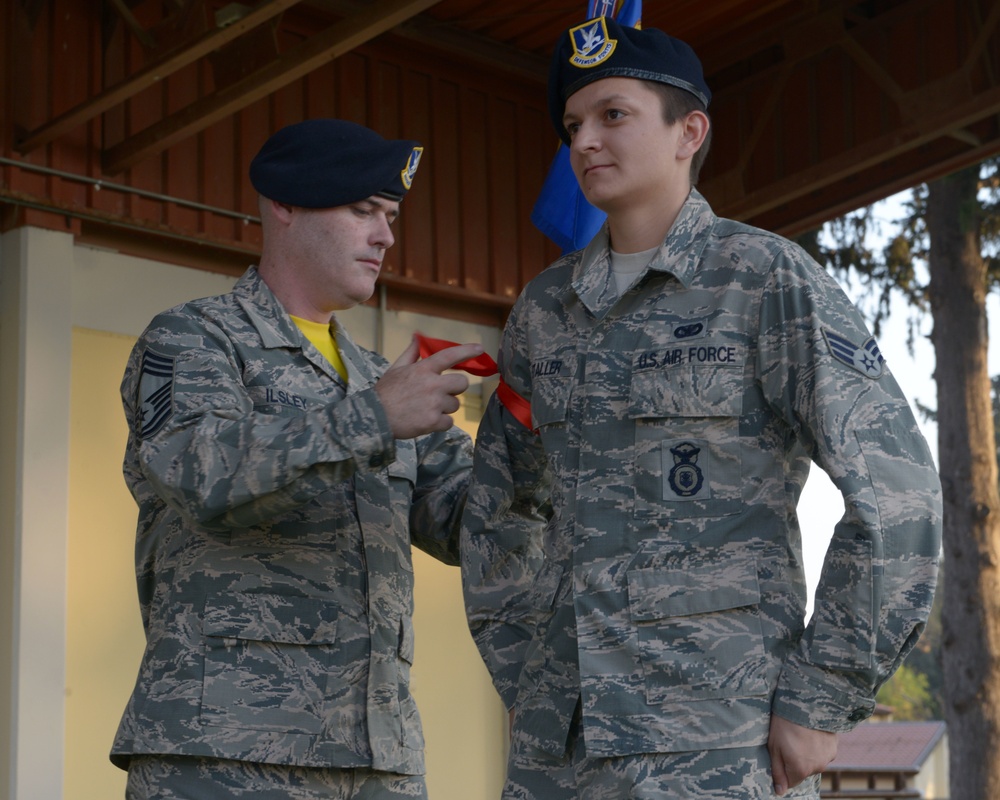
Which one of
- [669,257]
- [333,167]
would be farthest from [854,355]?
[333,167]

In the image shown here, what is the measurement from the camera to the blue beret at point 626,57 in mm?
2502

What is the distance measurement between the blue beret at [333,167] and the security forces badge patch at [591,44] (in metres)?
0.61

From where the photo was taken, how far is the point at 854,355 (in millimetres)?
2252

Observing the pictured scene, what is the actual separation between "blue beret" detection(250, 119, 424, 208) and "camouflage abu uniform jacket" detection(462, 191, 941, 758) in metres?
0.73

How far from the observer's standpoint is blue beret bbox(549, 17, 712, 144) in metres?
2.50

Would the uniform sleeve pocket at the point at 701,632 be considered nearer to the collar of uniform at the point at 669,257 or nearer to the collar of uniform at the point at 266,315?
the collar of uniform at the point at 669,257

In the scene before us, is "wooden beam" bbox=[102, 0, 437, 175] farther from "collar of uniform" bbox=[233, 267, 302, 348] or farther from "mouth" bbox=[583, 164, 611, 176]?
"mouth" bbox=[583, 164, 611, 176]

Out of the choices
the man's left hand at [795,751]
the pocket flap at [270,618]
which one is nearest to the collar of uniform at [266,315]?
the pocket flap at [270,618]

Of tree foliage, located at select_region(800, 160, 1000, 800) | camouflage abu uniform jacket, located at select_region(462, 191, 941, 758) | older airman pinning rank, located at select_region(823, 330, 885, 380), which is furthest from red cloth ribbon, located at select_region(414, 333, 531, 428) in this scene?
tree foliage, located at select_region(800, 160, 1000, 800)

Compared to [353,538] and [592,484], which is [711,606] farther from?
[353,538]

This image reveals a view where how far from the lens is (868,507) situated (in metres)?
2.14

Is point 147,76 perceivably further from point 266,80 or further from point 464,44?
point 464,44

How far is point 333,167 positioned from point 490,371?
0.57 m

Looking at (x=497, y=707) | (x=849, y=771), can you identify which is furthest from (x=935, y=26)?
(x=849, y=771)
